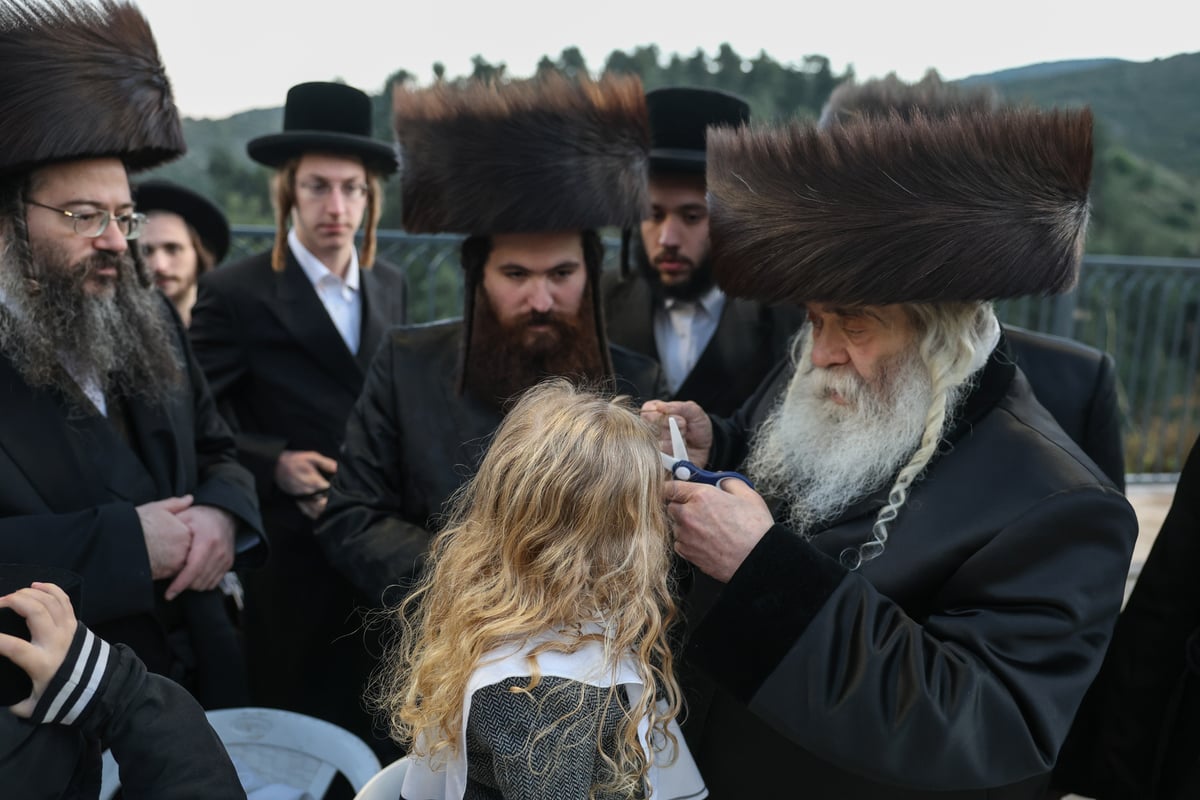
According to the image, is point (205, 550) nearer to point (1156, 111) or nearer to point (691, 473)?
point (691, 473)

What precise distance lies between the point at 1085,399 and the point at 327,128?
3.36 meters

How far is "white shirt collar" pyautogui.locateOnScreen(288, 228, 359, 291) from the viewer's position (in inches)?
166

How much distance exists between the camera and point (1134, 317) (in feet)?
26.3

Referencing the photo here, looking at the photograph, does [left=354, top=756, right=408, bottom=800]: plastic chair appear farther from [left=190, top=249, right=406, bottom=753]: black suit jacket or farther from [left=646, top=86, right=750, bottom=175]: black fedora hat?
[left=646, top=86, right=750, bottom=175]: black fedora hat

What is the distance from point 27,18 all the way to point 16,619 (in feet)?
5.69

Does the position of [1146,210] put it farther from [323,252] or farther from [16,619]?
[16,619]

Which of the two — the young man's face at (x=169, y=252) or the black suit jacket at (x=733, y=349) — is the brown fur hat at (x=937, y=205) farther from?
the young man's face at (x=169, y=252)

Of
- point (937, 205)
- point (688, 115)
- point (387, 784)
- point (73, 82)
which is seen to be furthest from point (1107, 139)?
point (387, 784)

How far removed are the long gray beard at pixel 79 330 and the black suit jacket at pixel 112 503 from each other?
42 mm

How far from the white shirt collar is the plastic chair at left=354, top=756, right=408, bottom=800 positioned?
2.51 metres

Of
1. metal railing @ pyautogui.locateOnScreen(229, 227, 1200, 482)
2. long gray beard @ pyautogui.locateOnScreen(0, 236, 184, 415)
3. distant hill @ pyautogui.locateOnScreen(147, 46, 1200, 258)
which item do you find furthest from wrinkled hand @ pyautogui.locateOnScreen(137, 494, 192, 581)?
distant hill @ pyautogui.locateOnScreen(147, 46, 1200, 258)

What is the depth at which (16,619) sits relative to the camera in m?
1.56

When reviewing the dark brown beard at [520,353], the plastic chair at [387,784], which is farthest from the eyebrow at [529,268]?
the plastic chair at [387,784]

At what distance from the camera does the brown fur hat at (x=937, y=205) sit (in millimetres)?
1998
